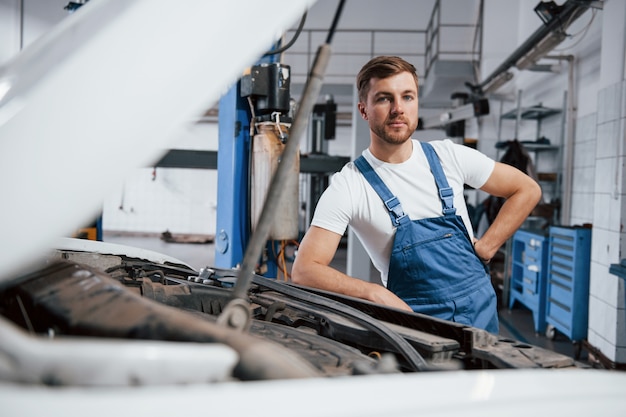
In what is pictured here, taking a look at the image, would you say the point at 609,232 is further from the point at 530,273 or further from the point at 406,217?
the point at 406,217

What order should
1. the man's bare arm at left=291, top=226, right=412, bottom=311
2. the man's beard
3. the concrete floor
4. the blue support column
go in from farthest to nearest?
the concrete floor
the blue support column
the man's beard
the man's bare arm at left=291, top=226, right=412, bottom=311

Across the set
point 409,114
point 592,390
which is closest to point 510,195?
point 409,114

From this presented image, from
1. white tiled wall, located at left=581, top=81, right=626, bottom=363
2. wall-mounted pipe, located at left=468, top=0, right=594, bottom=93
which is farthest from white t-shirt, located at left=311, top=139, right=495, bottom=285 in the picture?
wall-mounted pipe, located at left=468, top=0, right=594, bottom=93

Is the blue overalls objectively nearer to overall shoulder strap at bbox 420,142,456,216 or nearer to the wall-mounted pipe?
overall shoulder strap at bbox 420,142,456,216

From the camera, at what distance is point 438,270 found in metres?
1.76

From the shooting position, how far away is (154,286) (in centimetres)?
142

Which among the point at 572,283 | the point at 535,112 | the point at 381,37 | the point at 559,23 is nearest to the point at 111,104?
the point at 572,283

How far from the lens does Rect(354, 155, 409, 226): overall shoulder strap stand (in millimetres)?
1819

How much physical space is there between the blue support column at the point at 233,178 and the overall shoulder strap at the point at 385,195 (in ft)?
3.87

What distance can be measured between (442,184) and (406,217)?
0.23m

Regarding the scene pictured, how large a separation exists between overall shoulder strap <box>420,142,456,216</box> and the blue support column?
1.32 meters

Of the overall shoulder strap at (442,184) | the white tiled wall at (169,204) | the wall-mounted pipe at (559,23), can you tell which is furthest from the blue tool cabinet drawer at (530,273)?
the white tiled wall at (169,204)

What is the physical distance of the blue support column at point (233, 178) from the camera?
2898 millimetres

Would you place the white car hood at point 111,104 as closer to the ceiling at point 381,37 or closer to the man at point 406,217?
the man at point 406,217
